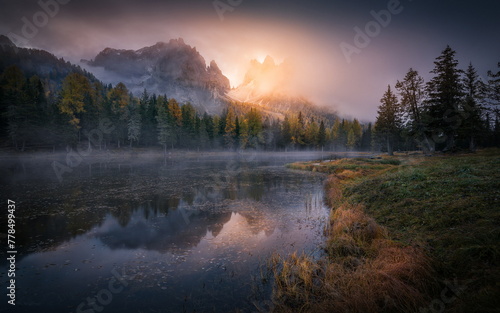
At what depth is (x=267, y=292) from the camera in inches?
294

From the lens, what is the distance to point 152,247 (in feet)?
35.8

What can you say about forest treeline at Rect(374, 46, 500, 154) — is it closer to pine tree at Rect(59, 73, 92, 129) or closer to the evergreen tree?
the evergreen tree

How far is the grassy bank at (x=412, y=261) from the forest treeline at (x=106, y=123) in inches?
2826

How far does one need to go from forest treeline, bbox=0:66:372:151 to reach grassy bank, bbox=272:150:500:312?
7178 cm

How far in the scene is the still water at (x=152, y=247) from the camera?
7.17m

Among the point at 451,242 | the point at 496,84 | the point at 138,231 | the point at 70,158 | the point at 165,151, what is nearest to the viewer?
the point at 451,242

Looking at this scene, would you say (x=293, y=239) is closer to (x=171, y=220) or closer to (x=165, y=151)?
(x=171, y=220)

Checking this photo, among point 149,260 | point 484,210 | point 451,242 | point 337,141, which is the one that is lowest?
point 149,260

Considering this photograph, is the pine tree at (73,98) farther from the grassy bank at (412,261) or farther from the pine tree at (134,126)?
the grassy bank at (412,261)

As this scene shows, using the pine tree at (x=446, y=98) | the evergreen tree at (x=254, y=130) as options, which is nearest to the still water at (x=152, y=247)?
the pine tree at (x=446, y=98)

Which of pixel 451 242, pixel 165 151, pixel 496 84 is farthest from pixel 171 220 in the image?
pixel 165 151

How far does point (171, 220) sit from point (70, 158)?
6012 cm

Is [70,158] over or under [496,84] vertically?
A: under

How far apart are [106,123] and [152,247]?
7065cm
